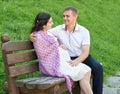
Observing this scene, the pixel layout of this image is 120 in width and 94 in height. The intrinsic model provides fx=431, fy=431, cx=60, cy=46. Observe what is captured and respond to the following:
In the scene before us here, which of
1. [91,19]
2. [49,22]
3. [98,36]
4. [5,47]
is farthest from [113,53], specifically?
[5,47]

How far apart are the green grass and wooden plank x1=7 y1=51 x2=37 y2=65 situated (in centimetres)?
70

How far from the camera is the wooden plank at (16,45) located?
5.22 m

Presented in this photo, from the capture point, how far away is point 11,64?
17.3 feet

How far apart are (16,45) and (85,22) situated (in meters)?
6.28

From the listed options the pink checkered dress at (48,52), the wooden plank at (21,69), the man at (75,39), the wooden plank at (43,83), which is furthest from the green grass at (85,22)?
the man at (75,39)

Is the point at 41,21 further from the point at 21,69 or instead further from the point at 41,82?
the point at 41,82

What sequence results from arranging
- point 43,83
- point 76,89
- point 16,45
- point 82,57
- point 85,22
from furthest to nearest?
point 85,22 < point 76,89 < point 82,57 < point 16,45 < point 43,83

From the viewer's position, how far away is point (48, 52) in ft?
18.1

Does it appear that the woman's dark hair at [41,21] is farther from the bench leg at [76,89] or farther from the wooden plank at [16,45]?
the bench leg at [76,89]

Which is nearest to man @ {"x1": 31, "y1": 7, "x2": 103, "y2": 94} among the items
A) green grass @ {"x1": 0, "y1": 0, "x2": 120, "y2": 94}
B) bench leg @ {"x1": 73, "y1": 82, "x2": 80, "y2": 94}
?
bench leg @ {"x1": 73, "y1": 82, "x2": 80, "y2": 94}

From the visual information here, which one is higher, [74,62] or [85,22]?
[74,62]

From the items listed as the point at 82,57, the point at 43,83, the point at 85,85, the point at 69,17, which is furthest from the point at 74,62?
the point at 43,83

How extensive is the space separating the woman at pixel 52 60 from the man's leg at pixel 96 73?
15.0 inches

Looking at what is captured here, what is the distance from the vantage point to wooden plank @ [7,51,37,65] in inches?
206
